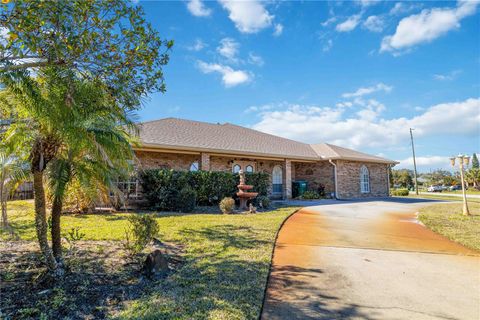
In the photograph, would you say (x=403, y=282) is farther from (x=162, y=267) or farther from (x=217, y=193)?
(x=217, y=193)

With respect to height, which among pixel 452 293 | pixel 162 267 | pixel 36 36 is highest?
pixel 36 36

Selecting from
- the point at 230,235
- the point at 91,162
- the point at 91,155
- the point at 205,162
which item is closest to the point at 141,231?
the point at 91,162

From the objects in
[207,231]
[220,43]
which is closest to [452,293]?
[207,231]

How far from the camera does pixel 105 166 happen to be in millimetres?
4695

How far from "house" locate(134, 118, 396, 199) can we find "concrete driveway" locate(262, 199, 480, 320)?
8.92 meters

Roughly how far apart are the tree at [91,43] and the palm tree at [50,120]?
29 centimetres

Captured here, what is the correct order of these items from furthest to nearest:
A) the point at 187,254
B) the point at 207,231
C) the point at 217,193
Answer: the point at 217,193 < the point at 207,231 < the point at 187,254

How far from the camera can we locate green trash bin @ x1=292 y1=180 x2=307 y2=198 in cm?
2027

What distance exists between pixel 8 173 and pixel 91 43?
2.61 m

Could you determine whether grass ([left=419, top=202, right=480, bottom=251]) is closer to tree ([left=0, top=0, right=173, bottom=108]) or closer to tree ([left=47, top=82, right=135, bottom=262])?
tree ([left=47, top=82, right=135, bottom=262])

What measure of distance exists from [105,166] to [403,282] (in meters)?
5.40

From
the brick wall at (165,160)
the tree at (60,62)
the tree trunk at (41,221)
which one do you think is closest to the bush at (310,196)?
the brick wall at (165,160)

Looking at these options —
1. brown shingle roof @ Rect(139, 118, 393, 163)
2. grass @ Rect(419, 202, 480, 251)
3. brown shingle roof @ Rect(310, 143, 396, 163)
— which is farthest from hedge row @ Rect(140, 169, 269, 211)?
brown shingle roof @ Rect(310, 143, 396, 163)

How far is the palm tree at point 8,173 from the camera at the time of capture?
3756 millimetres
